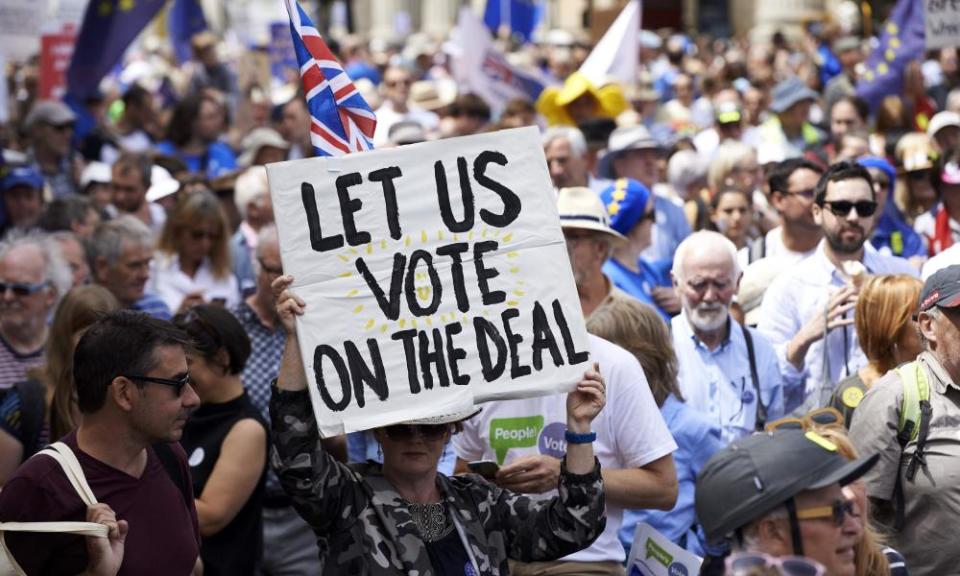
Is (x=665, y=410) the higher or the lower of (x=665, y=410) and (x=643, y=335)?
the lower

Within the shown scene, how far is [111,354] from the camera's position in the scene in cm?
454

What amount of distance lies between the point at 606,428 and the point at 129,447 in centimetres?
162

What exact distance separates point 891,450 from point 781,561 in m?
2.11

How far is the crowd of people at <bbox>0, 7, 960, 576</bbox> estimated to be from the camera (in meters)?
4.30

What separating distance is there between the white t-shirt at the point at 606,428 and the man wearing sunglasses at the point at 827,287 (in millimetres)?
1886

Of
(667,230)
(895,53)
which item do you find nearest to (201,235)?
(667,230)

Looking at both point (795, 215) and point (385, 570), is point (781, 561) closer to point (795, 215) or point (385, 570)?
point (385, 570)

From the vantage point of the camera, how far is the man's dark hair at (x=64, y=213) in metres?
9.96

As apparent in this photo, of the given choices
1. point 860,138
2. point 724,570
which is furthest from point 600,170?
point 724,570

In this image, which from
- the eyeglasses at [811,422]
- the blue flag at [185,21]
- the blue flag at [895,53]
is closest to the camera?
the eyeglasses at [811,422]

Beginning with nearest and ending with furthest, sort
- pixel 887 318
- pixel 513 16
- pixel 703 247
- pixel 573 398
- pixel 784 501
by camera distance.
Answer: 1. pixel 784 501
2. pixel 573 398
3. pixel 887 318
4. pixel 703 247
5. pixel 513 16

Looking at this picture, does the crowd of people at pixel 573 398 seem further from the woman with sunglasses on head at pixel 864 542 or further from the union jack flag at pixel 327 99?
the union jack flag at pixel 327 99

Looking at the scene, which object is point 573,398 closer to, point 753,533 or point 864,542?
point 864,542

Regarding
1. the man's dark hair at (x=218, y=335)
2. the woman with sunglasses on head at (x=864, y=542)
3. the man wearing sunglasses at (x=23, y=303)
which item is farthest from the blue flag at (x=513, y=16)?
the woman with sunglasses on head at (x=864, y=542)
